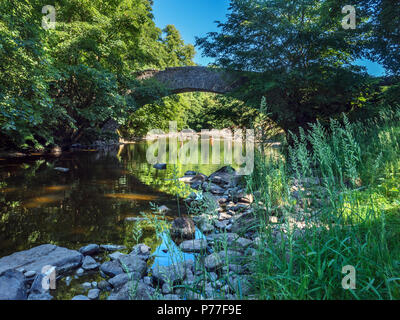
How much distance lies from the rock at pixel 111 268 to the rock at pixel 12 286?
65 centimetres

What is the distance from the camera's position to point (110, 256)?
269 cm

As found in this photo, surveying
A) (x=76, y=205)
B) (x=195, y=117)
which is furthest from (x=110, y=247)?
(x=195, y=117)

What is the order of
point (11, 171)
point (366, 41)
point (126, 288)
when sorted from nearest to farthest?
point (126, 288)
point (366, 41)
point (11, 171)

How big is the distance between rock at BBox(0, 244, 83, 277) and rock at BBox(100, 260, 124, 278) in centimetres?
34

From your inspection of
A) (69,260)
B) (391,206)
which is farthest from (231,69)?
(69,260)

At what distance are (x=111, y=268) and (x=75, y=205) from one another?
2773 mm

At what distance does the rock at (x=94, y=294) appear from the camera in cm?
202

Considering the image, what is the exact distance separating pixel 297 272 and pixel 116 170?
7.91m

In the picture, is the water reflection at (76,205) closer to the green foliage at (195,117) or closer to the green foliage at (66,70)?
the green foliage at (66,70)

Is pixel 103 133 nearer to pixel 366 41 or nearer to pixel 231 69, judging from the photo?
pixel 231 69

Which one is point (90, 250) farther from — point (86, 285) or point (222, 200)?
point (222, 200)

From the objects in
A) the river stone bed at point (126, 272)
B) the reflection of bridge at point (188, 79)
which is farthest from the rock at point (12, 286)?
the reflection of bridge at point (188, 79)

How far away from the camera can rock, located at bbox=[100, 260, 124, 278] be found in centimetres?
235

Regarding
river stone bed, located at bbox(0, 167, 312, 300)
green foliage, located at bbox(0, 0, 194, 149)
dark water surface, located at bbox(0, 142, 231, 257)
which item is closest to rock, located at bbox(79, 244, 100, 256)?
river stone bed, located at bbox(0, 167, 312, 300)
